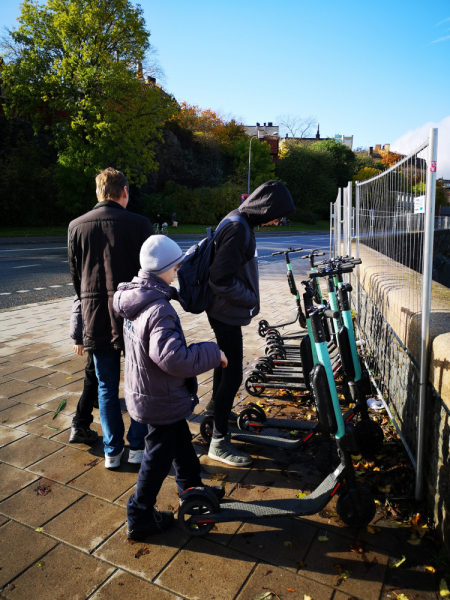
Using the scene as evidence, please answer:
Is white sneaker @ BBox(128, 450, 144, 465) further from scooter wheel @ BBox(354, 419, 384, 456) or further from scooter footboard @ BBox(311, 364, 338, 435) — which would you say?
scooter wheel @ BBox(354, 419, 384, 456)

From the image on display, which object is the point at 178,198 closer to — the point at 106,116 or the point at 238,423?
the point at 106,116

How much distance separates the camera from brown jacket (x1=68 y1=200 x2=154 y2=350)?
3.06m

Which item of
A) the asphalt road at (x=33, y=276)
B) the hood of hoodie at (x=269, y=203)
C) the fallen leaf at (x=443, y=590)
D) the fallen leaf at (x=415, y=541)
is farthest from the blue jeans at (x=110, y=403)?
the asphalt road at (x=33, y=276)

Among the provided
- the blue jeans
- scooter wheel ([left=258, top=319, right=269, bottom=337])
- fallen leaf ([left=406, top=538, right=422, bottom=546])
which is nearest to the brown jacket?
the blue jeans

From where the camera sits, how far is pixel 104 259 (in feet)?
10.1

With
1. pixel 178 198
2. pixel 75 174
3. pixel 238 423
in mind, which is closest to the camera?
pixel 238 423

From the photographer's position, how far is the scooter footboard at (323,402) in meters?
2.51

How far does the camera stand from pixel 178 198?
139ft

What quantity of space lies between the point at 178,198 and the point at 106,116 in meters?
15.6

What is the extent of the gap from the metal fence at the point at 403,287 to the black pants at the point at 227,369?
1113 millimetres

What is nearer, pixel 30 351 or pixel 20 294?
pixel 30 351

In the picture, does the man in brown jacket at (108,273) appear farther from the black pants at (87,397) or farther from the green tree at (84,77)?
the green tree at (84,77)

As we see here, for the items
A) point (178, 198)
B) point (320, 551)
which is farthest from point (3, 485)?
point (178, 198)

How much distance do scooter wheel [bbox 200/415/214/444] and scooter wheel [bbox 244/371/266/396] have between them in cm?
105
